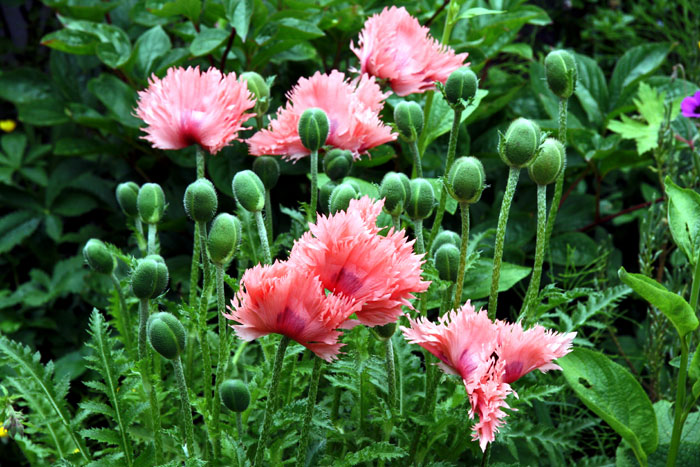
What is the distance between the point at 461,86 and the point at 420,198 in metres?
0.15

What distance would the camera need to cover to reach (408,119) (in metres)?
0.98

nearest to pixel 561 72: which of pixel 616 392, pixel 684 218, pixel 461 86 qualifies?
pixel 461 86

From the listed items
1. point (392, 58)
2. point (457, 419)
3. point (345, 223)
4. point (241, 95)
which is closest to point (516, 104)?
point (392, 58)

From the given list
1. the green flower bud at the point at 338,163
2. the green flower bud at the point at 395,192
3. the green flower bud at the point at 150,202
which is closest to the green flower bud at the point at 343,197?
the green flower bud at the point at 395,192

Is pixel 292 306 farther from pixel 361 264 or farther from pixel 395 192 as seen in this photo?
pixel 395 192

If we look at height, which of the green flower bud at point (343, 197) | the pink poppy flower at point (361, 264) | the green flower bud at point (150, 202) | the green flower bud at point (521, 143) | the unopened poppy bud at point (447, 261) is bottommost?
the green flower bud at point (150, 202)

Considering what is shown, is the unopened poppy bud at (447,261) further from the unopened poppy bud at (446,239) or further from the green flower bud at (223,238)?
the green flower bud at (223,238)

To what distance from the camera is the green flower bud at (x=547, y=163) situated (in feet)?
2.77

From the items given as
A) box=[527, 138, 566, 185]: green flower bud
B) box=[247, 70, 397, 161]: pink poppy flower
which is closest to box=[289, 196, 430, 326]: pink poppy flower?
box=[527, 138, 566, 185]: green flower bud

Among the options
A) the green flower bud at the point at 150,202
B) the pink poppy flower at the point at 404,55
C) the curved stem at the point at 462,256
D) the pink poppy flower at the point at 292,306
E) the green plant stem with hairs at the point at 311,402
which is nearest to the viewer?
the pink poppy flower at the point at 292,306

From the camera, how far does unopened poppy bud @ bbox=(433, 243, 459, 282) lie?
85 centimetres

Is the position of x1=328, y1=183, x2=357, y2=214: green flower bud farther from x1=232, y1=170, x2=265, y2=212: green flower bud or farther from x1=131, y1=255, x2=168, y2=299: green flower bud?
x1=131, y1=255, x2=168, y2=299: green flower bud

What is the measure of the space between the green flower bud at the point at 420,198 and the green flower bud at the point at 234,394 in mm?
288

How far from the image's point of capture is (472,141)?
174cm
